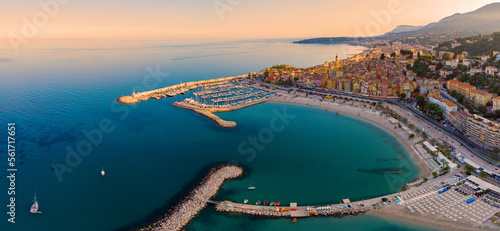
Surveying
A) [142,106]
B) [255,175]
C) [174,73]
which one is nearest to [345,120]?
[255,175]

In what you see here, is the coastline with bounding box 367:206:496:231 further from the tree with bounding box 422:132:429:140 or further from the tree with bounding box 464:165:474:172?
the tree with bounding box 422:132:429:140

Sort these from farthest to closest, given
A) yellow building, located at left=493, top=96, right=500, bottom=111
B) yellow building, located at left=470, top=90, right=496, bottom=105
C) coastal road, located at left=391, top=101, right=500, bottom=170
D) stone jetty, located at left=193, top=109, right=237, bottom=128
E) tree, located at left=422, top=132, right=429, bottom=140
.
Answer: stone jetty, located at left=193, top=109, right=237, bottom=128 → yellow building, located at left=470, top=90, right=496, bottom=105 → yellow building, located at left=493, top=96, right=500, bottom=111 → tree, located at left=422, top=132, right=429, bottom=140 → coastal road, located at left=391, top=101, right=500, bottom=170

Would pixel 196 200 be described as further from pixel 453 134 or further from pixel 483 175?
pixel 453 134

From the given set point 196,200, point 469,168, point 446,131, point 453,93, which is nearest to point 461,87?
point 453,93

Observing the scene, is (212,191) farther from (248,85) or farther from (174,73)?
(174,73)

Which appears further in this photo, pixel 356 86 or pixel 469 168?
pixel 356 86

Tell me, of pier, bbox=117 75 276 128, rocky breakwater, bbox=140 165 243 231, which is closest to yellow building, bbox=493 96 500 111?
pier, bbox=117 75 276 128
